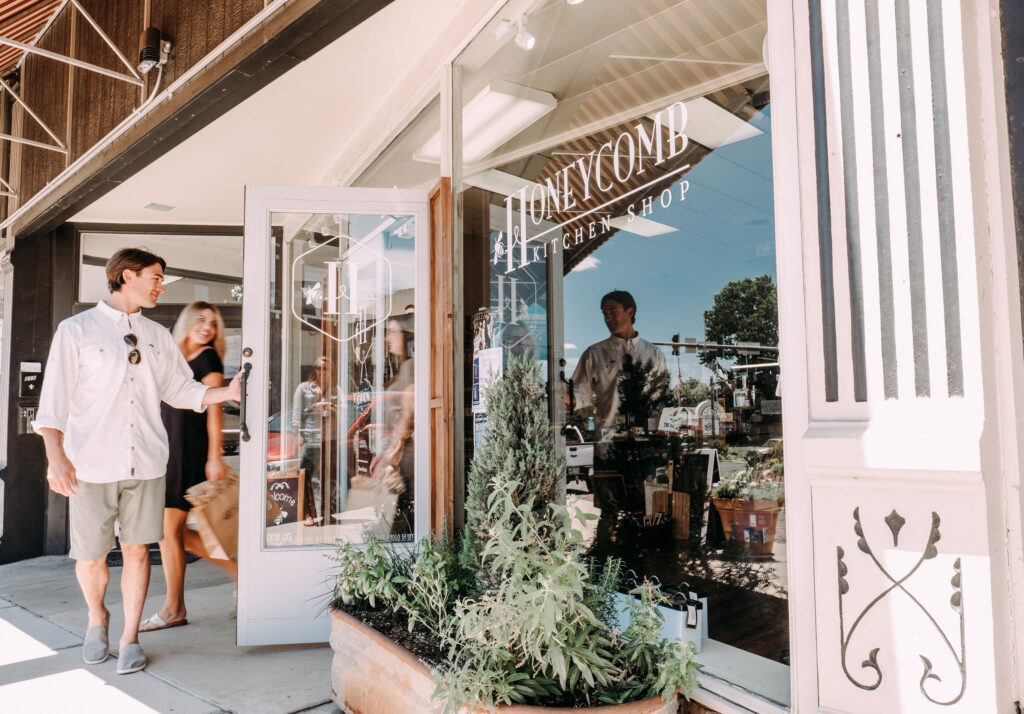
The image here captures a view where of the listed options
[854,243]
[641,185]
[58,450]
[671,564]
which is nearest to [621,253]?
[641,185]

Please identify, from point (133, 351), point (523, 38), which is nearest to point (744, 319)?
point (523, 38)

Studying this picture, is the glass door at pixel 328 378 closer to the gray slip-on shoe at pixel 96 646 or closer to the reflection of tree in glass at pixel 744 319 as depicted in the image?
the gray slip-on shoe at pixel 96 646

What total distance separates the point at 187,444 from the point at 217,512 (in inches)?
18.4

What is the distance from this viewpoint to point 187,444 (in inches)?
162

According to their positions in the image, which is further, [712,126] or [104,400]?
[712,126]

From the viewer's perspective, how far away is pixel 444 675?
187 centimetres

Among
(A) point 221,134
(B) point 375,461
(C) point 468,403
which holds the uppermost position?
(A) point 221,134

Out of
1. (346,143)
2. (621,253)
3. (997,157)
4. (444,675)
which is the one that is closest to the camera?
(997,157)

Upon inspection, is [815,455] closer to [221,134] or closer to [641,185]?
[641,185]

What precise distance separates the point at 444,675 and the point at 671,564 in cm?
169

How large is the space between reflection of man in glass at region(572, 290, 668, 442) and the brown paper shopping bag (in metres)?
2.04

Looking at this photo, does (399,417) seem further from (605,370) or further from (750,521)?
(750,521)

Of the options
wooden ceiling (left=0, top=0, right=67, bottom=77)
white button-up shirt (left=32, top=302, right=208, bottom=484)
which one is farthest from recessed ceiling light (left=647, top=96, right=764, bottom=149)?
wooden ceiling (left=0, top=0, right=67, bottom=77)

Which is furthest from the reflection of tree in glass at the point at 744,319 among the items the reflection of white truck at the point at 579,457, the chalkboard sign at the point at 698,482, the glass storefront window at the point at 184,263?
the glass storefront window at the point at 184,263
